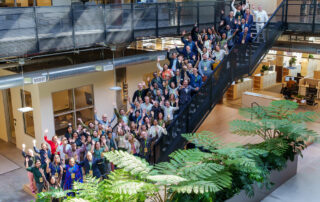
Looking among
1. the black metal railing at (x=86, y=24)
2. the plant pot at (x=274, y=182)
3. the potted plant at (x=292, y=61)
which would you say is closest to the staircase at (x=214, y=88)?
the black metal railing at (x=86, y=24)

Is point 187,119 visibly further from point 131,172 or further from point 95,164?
point 131,172

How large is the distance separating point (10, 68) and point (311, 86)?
567 inches

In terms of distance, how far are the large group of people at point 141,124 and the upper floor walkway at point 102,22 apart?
3.75 feet

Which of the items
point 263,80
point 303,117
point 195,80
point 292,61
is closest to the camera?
point 303,117

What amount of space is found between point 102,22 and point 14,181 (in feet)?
18.8

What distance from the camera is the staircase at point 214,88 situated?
10445mm

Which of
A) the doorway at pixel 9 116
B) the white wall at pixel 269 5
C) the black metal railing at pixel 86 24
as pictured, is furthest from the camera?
the white wall at pixel 269 5

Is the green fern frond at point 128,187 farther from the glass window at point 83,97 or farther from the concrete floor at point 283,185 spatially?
the glass window at point 83,97

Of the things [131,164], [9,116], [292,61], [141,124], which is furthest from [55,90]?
[292,61]

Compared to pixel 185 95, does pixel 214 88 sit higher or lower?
higher

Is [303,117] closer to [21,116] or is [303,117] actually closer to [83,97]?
[83,97]

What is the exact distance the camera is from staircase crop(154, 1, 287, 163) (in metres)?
10.4

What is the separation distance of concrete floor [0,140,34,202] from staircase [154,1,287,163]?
4149mm

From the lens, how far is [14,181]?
1153cm
